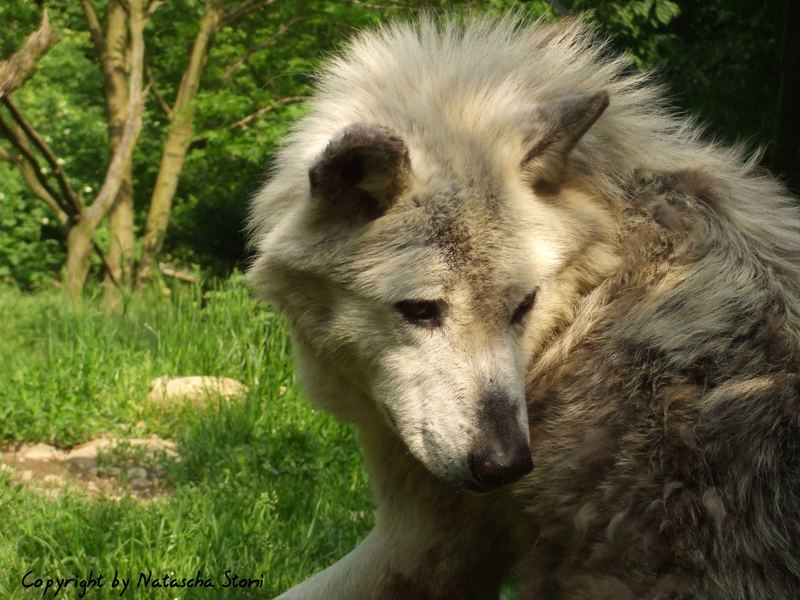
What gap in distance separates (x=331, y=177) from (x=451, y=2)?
5.50 meters

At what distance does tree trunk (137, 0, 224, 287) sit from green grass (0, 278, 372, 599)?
10.4 ft

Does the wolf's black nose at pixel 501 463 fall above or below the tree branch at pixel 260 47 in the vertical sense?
above

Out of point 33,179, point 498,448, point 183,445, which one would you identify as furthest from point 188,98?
point 498,448

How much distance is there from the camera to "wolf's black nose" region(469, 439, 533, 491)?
8.79 feet

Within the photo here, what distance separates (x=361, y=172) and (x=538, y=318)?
0.70m

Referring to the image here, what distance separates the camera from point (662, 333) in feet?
9.11

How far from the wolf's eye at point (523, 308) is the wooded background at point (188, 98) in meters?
2.16

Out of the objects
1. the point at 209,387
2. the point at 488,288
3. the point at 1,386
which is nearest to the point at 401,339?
the point at 488,288

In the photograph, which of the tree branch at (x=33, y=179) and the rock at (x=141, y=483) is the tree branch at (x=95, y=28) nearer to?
the tree branch at (x=33, y=179)

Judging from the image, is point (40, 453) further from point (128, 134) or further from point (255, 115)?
point (255, 115)

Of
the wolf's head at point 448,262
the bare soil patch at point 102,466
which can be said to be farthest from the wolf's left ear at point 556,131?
the bare soil patch at point 102,466

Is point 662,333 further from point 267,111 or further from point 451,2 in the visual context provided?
point 267,111

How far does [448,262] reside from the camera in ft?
9.57

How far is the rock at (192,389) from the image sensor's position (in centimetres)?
567
